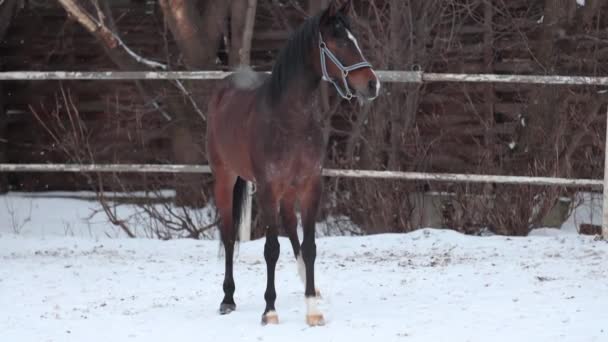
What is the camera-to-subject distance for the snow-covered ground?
5.27 metres

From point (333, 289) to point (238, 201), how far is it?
819 millimetres

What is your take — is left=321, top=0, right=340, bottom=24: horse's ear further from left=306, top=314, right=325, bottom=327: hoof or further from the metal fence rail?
the metal fence rail

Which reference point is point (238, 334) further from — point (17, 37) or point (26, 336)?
point (17, 37)

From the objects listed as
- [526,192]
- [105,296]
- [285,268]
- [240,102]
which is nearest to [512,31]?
[526,192]

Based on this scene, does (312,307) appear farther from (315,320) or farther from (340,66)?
(340,66)

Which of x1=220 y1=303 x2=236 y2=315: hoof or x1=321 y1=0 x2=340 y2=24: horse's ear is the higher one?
x1=321 y1=0 x2=340 y2=24: horse's ear

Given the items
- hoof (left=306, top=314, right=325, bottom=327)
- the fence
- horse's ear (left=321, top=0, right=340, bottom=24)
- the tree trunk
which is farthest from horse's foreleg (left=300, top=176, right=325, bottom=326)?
the tree trunk

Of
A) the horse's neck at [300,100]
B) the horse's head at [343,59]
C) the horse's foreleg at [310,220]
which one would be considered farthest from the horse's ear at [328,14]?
the horse's foreleg at [310,220]

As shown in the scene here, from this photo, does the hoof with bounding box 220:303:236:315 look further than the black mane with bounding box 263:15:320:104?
Yes

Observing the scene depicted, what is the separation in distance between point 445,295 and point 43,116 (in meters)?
8.47

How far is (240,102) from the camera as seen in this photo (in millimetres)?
6117

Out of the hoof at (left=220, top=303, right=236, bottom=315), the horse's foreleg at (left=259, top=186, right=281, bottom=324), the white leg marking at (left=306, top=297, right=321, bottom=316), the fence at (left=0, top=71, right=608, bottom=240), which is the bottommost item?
the hoof at (left=220, top=303, right=236, bottom=315)

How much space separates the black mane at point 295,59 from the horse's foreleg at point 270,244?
20.8 inches

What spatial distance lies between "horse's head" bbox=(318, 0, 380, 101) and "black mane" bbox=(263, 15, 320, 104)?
6 cm
